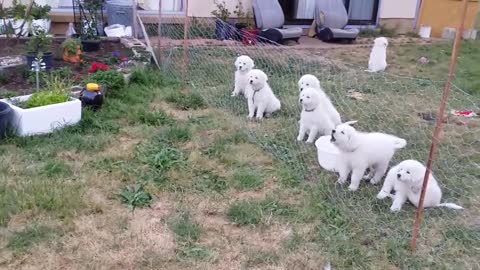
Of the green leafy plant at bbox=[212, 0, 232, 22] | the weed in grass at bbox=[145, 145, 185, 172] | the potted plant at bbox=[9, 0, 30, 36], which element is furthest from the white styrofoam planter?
the green leafy plant at bbox=[212, 0, 232, 22]

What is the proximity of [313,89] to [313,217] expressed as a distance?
126 centimetres

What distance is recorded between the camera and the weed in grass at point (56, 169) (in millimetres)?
3328

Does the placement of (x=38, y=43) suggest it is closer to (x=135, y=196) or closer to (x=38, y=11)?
(x=38, y=11)

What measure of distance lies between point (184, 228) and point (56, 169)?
3.65ft

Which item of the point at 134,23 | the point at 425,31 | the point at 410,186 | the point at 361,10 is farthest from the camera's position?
the point at 425,31

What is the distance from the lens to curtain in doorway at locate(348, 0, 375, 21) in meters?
9.98

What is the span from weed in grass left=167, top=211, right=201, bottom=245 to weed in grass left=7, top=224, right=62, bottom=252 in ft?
2.04

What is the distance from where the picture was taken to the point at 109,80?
4938 mm

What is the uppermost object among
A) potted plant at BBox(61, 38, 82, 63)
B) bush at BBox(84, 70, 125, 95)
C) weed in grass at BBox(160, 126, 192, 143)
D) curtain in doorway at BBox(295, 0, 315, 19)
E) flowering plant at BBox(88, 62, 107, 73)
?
curtain in doorway at BBox(295, 0, 315, 19)

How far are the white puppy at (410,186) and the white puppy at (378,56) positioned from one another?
3831mm

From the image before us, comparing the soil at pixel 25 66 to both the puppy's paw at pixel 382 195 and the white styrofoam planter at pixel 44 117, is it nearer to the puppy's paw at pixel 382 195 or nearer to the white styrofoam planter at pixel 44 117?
the white styrofoam planter at pixel 44 117

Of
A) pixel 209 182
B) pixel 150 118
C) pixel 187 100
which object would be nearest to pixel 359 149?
pixel 209 182

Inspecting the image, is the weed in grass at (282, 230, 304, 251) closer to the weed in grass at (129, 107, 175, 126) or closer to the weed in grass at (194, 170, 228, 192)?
the weed in grass at (194, 170, 228, 192)

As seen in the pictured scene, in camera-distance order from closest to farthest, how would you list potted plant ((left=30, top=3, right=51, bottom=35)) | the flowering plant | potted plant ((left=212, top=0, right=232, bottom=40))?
the flowering plant → potted plant ((left=30, top=3, right=51, bottom=35)) → potted plant ((left=212, top=0, right=232, bottom=40))
